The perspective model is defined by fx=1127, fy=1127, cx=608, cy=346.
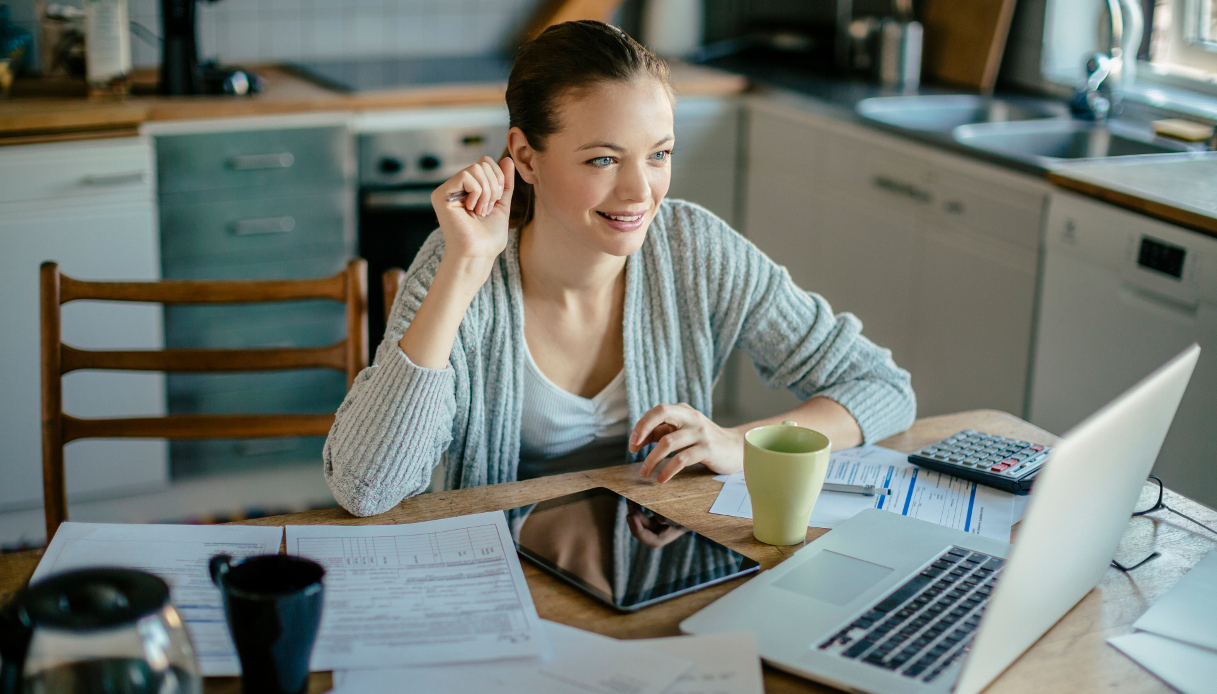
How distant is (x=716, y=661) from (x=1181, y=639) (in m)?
0.38

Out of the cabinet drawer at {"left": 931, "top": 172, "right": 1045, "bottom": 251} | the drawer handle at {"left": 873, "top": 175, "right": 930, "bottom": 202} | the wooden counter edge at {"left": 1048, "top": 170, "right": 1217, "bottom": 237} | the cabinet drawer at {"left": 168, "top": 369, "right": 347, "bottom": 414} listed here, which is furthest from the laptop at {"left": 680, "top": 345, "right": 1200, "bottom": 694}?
the cabinet drawer at {"left": 168, "top": 369, "right": 347, "bottom": 414}

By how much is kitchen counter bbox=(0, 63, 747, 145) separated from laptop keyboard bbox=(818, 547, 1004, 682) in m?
2.09

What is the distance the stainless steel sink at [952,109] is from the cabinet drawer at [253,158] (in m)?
1.31

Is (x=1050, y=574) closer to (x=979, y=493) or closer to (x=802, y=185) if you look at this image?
(x=979, y=493)

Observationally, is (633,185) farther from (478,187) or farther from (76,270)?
(76,270)

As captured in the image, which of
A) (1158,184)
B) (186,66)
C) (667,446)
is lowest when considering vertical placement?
(667,446)

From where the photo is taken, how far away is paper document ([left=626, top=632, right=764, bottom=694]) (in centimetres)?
83

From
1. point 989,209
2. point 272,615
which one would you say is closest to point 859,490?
point 272,615

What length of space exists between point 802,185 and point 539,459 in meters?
1.67

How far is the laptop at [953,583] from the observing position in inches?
29.2

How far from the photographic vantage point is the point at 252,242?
8.84 ft

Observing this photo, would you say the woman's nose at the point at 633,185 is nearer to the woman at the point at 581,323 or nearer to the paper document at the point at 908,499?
the woman at the point at 581,323

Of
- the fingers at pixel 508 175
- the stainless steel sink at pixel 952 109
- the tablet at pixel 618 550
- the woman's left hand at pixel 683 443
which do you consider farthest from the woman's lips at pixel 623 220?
the stainless steel sink at pixel 952 109

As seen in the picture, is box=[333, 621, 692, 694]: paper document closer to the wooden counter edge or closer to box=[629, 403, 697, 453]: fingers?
box=[629, 403, 697, 453]: fingers
